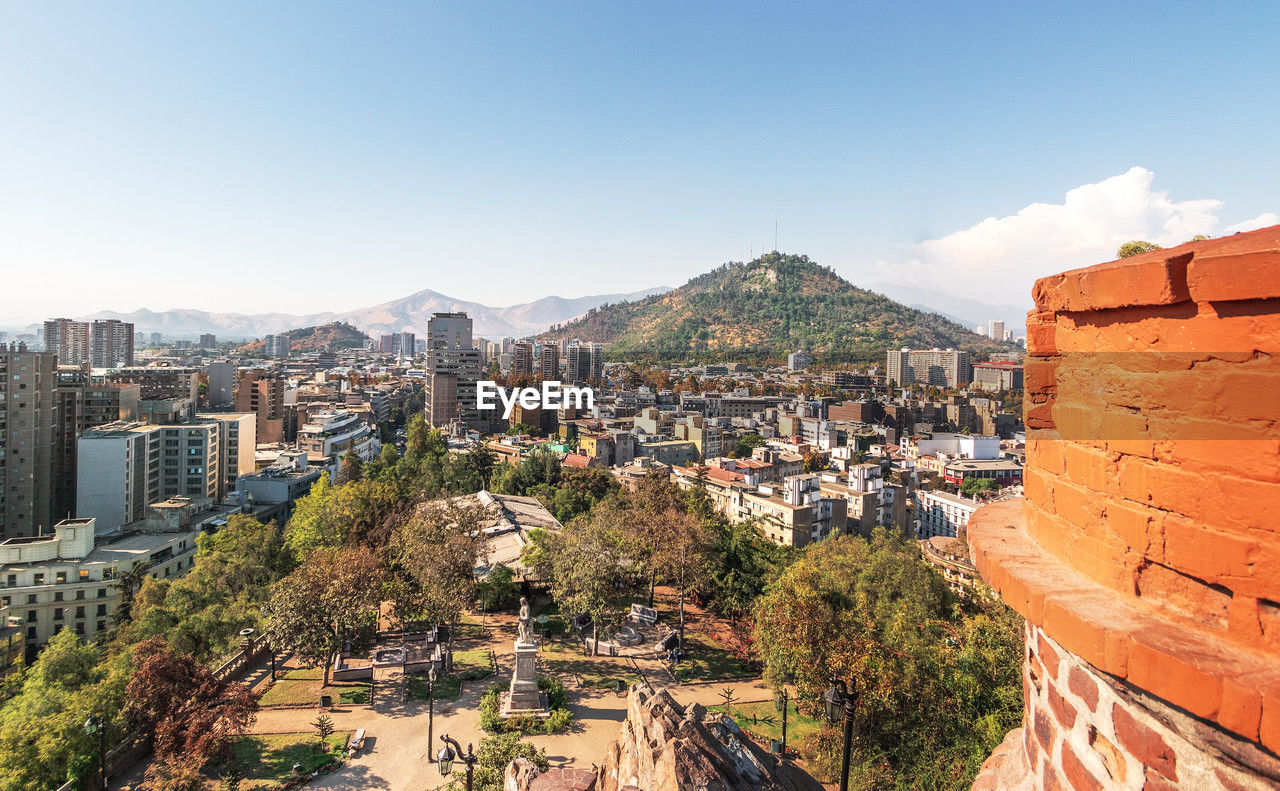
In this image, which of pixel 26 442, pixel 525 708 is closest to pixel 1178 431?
pixel 525 708

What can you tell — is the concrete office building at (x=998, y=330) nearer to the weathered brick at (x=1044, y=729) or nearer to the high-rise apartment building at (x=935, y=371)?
the high-rise apartment building at (x=935, y=371)

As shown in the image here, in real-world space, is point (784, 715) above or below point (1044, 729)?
below

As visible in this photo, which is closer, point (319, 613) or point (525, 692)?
point (525, 692)

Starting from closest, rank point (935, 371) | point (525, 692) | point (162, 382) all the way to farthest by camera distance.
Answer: point (525, 692) < point (162, 382) < point (935, 371)

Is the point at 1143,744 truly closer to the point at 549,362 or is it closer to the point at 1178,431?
the point at 1178,431

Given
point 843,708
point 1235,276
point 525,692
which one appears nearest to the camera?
point 1235,276

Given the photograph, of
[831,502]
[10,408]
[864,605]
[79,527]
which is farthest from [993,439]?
[10,408]

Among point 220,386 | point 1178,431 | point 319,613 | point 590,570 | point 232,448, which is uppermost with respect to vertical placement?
point 1178,431

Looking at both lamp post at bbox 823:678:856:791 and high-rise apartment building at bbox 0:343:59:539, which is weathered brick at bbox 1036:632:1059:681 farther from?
high-rise apartment building at bbox 0:343:59:539
